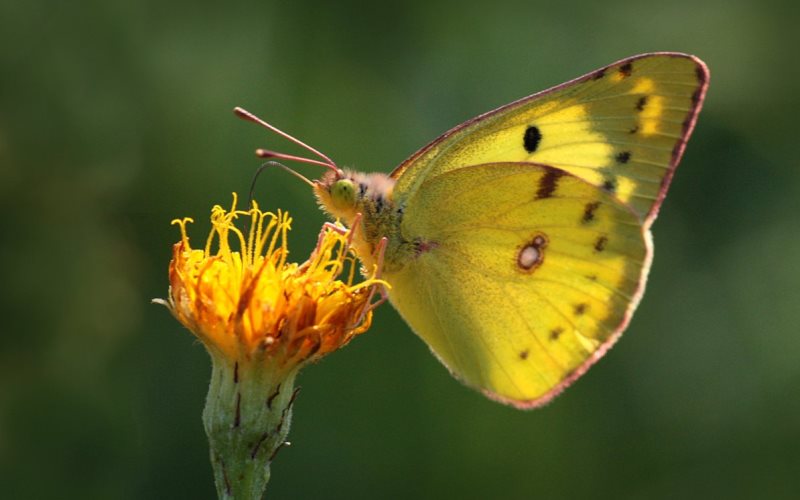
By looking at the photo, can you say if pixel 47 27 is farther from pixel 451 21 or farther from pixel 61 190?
pixel 451 21

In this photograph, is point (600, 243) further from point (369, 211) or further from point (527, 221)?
point (369, 211)

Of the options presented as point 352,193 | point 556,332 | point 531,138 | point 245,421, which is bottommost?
point 245,421

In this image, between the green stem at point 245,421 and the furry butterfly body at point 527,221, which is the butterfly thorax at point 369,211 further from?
the green stem at point 245,421

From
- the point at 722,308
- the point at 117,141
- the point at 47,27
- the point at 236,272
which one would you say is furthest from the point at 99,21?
the point at 722,308

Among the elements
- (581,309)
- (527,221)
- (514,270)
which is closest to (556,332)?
(581,309)

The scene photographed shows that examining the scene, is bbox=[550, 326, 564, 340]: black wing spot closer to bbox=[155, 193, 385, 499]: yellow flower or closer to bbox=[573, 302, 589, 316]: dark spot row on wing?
bbox=[573, 302, 589, 316]: dark spot row on wing

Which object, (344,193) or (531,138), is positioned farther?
(531,138)
